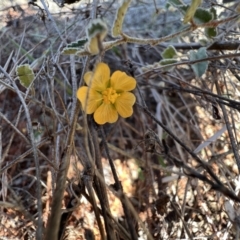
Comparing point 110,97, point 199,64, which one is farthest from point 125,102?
point 199,64

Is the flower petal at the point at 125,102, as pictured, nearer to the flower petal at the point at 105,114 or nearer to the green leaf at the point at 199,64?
the flower petal at the point at 105,114

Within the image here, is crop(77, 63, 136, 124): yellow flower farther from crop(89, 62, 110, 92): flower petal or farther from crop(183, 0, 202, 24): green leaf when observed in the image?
crop(183, 0, 202, 24): green leaf

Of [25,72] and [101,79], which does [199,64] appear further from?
[25,72]

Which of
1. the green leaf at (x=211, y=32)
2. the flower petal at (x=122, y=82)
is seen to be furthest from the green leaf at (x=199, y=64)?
the flower petal at (x=122, y=82)

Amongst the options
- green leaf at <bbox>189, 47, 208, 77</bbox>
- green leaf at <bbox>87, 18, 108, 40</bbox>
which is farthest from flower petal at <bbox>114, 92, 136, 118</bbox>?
green leaf at <bbox>87, 18, 108, 40</bbox>

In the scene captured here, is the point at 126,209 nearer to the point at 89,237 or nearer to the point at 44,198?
the point at 89,237

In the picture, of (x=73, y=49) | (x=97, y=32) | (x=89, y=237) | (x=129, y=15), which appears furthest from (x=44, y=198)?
(x=129, y=15)

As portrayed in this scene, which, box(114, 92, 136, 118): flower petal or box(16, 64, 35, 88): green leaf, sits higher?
box(16, 64, 35, 88): green leaf
